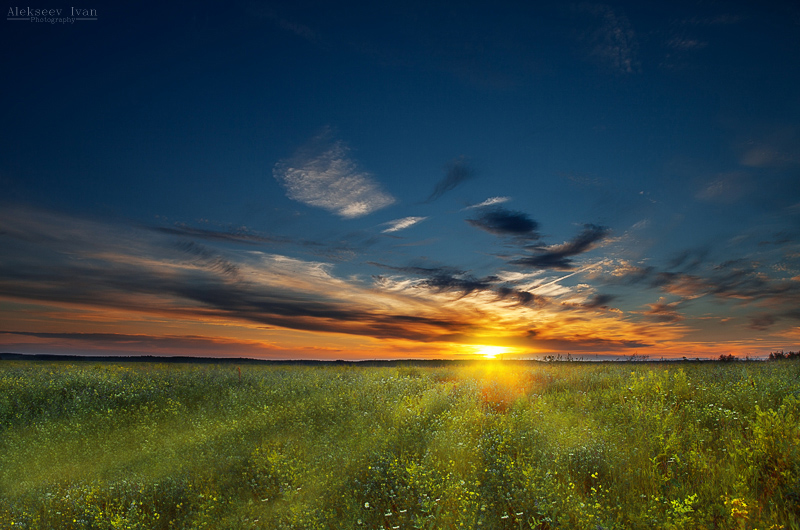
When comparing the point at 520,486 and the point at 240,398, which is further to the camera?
the point at 240,398

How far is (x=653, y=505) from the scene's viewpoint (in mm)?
5699

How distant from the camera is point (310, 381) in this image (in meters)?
16.0

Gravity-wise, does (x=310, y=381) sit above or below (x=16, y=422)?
above

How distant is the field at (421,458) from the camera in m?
6.12

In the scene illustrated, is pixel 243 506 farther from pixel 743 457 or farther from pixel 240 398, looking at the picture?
pixel 743 457

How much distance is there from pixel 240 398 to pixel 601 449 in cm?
1117

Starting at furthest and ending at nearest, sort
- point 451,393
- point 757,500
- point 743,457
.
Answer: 1. point 451,393
2. point 743,457
3. point 757,500

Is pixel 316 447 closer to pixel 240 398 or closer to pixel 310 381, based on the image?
pixel 240 398

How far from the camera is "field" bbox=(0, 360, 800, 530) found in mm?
6121

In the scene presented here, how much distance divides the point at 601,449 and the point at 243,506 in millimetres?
6692

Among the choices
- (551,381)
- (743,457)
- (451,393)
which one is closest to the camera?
(743,457)

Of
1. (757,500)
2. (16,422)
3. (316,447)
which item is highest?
(757,500)

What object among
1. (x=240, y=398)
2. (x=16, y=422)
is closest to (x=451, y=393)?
(x=240, y=398)

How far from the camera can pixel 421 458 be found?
8.33 m
